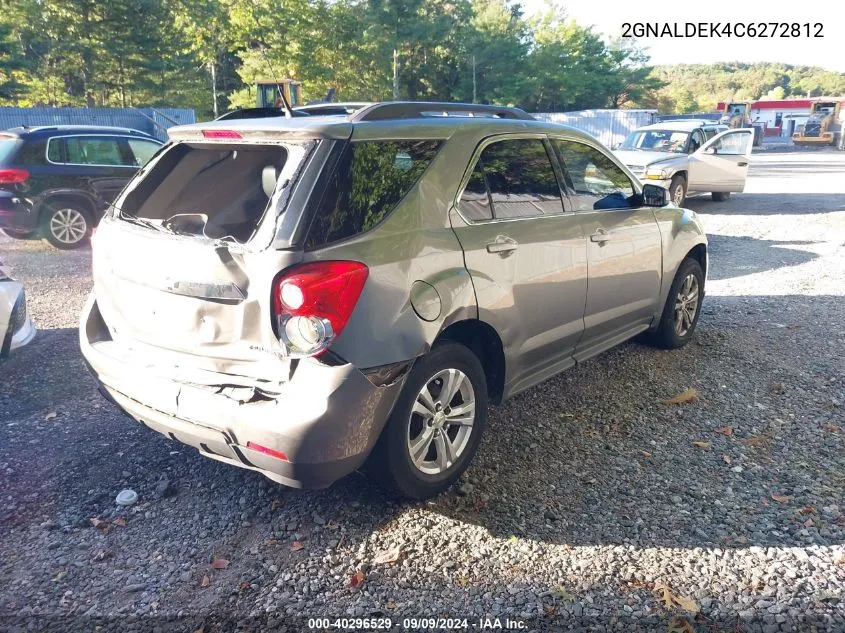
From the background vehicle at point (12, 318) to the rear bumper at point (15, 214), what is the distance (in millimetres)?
5208

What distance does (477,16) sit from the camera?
5503 cm

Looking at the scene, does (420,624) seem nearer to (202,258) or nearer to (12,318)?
(202,258)

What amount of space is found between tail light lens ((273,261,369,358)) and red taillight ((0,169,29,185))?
323 inches

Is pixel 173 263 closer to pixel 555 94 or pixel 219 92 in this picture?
pixel 219 92

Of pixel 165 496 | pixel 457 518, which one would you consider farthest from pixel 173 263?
pixel 457 518

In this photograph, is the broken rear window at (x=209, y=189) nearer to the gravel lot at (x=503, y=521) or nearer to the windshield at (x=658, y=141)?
the gravel lot at (x=503, y=521)

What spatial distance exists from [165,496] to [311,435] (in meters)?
1.19

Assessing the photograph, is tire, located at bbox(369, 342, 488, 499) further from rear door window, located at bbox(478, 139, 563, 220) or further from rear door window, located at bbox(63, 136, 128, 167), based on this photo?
rear door window, located at bbox(63, 136, 128, 167)

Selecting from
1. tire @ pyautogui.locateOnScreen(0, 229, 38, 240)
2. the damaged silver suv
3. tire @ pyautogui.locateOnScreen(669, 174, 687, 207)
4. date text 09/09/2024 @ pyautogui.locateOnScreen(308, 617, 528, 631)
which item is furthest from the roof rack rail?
tire @ pyautogui.locateOnScreen(669, 174, 687, 207)

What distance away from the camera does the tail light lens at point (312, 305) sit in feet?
9.06

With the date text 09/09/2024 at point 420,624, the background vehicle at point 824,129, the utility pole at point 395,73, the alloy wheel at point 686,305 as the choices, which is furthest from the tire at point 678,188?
the background vehicle at point 824,129

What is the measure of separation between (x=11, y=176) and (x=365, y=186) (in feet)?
26.6

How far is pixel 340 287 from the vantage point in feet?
9.23

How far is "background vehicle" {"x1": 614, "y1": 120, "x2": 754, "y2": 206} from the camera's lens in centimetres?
1398
